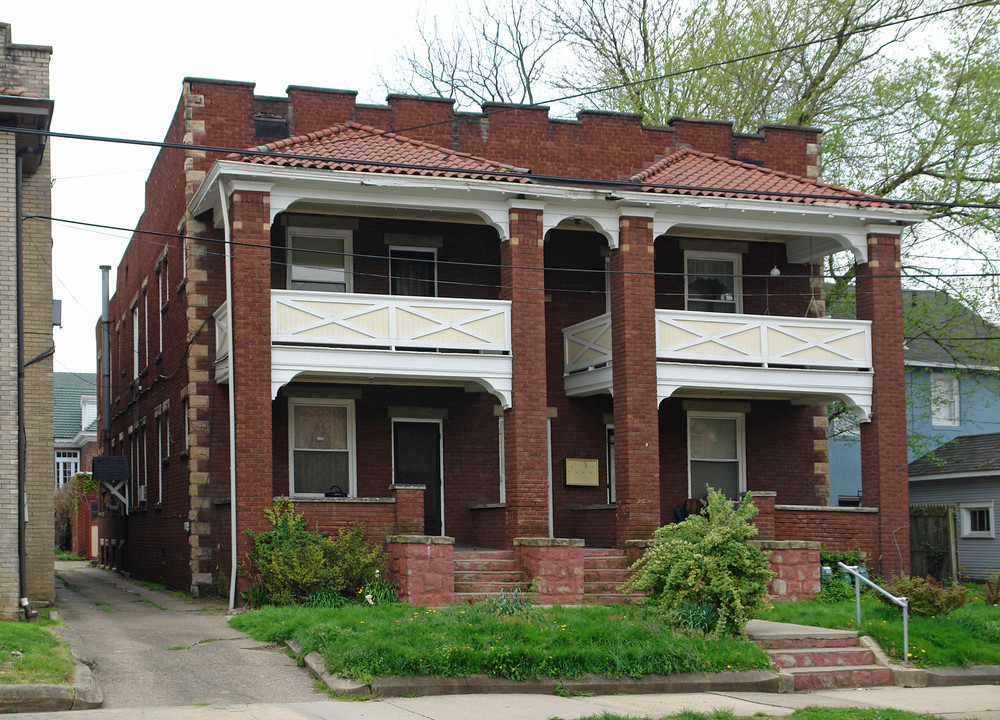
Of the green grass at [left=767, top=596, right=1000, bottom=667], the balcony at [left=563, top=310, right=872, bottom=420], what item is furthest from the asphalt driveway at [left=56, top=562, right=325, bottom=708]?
the balcony at [left=563, top=310, right=872, bottom=420]

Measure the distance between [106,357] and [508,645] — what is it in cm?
2269

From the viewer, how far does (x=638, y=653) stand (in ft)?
42.8

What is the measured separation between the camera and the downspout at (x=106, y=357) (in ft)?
107

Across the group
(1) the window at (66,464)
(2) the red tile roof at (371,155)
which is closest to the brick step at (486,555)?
(2) the red tile roof at (371,155)

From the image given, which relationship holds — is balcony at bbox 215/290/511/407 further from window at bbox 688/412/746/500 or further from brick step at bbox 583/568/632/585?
window at bbox 688/412/746/500

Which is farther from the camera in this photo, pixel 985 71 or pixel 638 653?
pixel 985 71

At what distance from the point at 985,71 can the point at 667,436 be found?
12.2m

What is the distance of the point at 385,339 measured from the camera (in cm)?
1964

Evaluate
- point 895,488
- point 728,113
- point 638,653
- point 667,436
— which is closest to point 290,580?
point 638,653

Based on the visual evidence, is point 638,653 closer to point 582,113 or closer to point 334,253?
point 334,253

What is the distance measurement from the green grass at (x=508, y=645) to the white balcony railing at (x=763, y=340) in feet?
24.8

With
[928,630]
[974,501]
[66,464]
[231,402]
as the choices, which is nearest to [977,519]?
[974,501]

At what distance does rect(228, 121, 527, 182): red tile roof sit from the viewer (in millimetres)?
19078

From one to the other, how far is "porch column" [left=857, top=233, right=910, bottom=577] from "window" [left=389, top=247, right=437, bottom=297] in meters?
8.10
